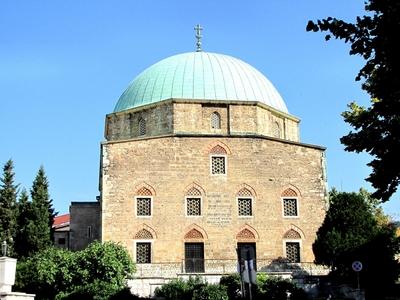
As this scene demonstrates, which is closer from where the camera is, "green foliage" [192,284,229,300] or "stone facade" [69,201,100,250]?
"green foliage" [192,284,229,300]

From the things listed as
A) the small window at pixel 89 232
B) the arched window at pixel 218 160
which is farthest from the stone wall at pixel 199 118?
the small window at pixel 89 232

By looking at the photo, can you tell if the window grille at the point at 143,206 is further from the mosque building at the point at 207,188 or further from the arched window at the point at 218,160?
the arched window at the point at 218,160

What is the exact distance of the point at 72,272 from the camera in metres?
21.3

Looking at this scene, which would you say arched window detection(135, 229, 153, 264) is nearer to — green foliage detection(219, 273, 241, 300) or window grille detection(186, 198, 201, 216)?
window grille detection(186, 198, 201, 216)

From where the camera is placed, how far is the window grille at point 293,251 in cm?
2498

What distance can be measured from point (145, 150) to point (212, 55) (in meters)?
7.97

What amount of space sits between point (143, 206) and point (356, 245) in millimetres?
8500

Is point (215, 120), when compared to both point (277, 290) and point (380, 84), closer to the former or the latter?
point (277, 290)

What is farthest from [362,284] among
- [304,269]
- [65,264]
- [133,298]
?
[65,264]

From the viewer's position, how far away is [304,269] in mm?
24531

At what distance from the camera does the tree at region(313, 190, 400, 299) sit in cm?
2027

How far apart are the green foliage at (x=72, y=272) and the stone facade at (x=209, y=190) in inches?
88.8

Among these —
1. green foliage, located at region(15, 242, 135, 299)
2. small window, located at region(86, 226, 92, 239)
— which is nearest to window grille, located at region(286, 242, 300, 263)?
green foliage, located at region(15, 242, 135, 299)

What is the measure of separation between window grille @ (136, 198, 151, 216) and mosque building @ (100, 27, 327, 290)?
4cm
